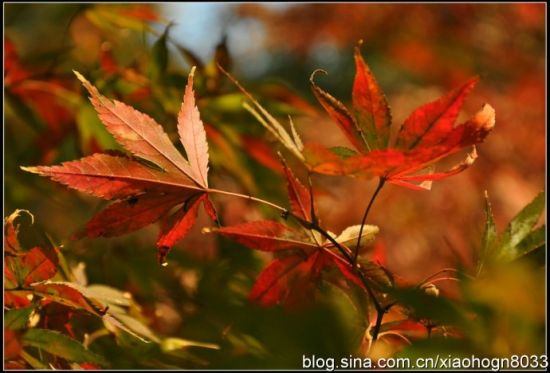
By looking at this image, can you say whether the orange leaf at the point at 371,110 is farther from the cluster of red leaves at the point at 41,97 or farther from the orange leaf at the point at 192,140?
the cluster of red leaves at the point at 41,97

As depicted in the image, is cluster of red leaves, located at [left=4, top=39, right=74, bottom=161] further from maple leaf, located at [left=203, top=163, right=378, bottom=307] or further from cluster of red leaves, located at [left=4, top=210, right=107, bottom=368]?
maple leaf, located at [left=203, top=163, right=378, bottom=307]

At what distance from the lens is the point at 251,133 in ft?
3.34

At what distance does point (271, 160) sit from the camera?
0.99m

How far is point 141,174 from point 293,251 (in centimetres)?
13

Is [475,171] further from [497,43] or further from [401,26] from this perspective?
[401,26]

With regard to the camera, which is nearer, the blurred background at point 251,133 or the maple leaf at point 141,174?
the maple leaf at point 141,174

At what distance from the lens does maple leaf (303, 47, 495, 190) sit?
0.45 meters

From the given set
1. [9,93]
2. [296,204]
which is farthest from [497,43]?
[296,204]

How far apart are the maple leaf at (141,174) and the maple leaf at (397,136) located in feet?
0.35

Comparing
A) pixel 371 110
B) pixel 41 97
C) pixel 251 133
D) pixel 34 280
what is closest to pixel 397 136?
pixel 371 110

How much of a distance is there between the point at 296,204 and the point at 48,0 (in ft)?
3.49

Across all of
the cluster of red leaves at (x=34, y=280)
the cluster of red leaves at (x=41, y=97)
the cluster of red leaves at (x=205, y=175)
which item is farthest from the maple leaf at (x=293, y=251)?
the cluster of red leaves at (x=41, y=97)

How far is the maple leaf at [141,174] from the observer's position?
0.51m

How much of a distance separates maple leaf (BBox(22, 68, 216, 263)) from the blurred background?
0.08 m
